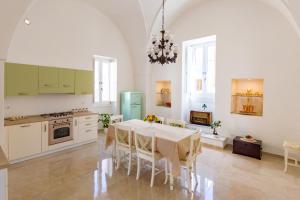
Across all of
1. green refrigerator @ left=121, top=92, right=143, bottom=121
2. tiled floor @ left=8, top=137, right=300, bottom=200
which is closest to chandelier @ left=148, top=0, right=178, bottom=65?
tiled floor @ left=8, top=137, right=300, bottom=200

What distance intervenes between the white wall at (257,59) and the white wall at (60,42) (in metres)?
3.06

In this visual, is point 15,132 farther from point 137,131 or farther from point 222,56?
point 222,56

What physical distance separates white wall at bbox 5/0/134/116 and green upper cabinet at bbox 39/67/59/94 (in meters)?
0.43

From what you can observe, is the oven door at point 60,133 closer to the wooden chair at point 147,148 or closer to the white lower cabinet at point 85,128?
the white lower cabinet at point 85,128

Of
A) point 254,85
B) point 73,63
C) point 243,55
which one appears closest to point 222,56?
point 243,55

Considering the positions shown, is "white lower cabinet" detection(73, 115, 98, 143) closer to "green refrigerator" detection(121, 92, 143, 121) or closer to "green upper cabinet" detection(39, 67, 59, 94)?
"green upper cabinet" detection(39, 67, 59, 94)

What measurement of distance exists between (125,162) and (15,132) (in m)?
2.37

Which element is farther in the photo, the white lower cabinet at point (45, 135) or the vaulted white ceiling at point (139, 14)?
the vaulted white ceiling at point (139, 14)

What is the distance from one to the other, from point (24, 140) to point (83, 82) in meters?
2.10

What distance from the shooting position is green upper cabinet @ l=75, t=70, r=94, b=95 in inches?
→ 197

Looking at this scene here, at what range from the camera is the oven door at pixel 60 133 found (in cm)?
422

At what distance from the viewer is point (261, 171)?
351 centimetres

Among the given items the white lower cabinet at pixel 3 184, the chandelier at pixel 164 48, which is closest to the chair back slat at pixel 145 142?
the chandelier at pixel 164 48

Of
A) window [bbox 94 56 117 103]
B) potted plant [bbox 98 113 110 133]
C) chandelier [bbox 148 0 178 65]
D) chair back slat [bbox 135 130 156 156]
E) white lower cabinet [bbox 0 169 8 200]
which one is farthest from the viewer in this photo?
window [bbox 94 56 117 103]
